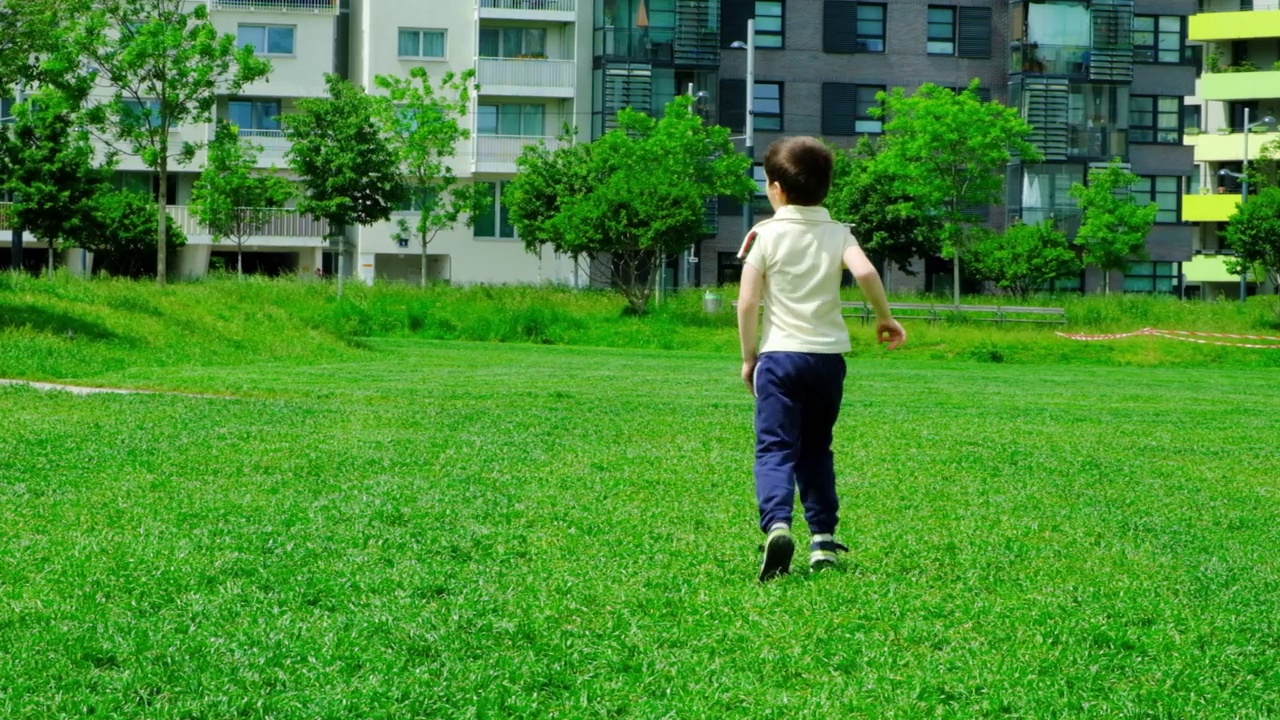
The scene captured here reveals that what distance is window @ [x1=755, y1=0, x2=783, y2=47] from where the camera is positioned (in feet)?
216

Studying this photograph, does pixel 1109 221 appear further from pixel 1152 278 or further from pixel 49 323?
pixel 49 323

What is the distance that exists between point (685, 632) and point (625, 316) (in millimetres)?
37216

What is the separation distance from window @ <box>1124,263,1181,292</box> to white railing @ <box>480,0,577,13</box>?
25.8m

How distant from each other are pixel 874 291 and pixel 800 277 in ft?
1.04

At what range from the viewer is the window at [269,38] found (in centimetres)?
6431

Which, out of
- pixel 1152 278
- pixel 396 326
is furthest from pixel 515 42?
pixel 1152 278

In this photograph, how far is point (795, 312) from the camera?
7.07m

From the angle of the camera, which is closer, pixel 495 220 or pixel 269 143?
pixel 495 220

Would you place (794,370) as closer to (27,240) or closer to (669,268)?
(669,268)

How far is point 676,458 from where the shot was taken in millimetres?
11914

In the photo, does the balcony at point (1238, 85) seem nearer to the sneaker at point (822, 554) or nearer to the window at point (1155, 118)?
the window at point (1155, 118)

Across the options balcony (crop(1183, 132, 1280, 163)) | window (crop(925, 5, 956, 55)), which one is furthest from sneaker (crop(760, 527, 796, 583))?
balcony (crop(1183, 132, 1280, 163))

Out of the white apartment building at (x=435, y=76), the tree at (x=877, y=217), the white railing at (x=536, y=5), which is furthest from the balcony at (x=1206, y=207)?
the white railing at (x=536, y=5)

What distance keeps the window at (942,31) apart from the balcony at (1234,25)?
1385 cm
